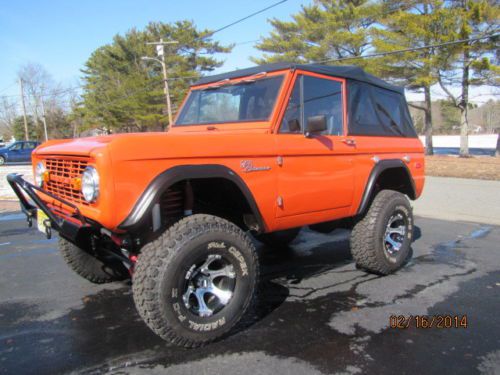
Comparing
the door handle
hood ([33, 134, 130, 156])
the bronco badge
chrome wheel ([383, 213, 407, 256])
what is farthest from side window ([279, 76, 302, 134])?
chrome wheel ([383, 213, 407, 256])

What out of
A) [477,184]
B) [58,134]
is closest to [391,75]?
[477,184]

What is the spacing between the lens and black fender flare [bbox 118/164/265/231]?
2.56 meters

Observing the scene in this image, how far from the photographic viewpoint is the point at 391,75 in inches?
870

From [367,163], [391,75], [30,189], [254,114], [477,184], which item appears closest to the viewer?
[30,189]

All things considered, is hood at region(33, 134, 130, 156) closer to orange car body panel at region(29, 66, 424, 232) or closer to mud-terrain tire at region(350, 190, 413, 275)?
orange car body panel at region(29, 66, 424, 232)

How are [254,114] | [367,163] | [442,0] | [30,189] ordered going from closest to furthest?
[30,189]
[254,114]
[367,163]
[442,0]

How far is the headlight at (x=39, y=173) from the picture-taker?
335cm

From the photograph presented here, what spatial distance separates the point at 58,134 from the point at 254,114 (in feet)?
200

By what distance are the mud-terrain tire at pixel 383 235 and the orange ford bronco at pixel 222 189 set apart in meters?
0.01

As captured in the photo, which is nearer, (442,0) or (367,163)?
(367,163)

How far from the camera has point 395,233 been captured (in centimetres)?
459

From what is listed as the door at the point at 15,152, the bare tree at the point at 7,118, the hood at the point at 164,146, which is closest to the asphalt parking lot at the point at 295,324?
the hood at the point at 164,146

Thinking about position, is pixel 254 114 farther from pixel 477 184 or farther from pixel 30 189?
pixel 477 184

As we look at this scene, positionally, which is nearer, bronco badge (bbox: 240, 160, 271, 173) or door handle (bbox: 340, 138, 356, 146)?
bronco badge (bbox: 240, 160, 271, 173)
